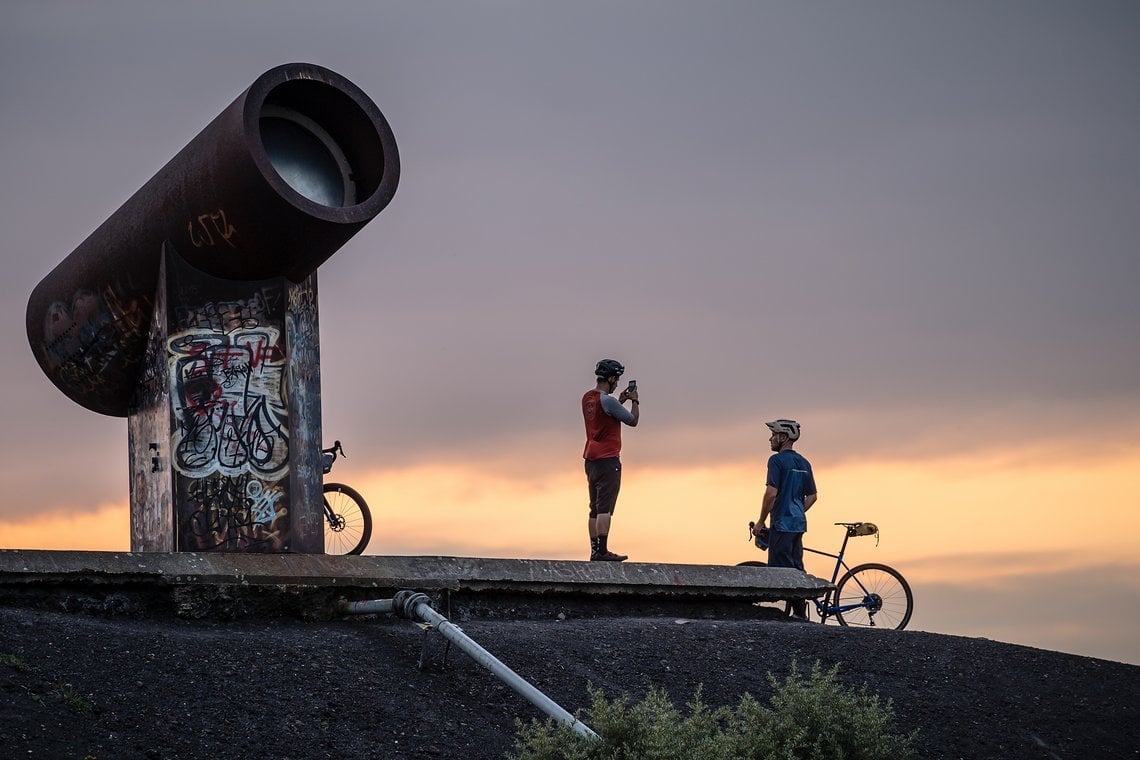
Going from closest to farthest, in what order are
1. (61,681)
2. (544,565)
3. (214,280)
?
(61,681), (544,565), (214,280)

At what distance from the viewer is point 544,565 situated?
9898 millimetres

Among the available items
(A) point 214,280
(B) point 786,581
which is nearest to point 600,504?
(B) point 786,581

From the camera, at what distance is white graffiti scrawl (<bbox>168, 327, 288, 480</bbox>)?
10.3 m

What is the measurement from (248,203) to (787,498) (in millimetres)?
5282

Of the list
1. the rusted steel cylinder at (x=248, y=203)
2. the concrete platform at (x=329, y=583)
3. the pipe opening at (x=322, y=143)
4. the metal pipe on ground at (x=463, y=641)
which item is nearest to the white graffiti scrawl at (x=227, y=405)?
the rusted steel cylinder at (x=248, y=203)

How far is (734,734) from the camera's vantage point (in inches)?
258

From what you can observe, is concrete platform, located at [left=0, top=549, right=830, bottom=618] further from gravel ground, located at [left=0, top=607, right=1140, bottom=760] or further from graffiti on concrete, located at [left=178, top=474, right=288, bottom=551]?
graffiti on concrete, located at [left=178, top=474, right=288, bottom=551]

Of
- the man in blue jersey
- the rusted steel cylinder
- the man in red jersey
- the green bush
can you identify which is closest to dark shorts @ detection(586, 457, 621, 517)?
the man in red jersey

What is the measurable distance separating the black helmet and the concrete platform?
1.82 meters

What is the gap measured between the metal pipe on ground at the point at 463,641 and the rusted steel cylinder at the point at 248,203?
320cm

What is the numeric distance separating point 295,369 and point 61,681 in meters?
4.41

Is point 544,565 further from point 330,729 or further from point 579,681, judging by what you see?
point 330,729

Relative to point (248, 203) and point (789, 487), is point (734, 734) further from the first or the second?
point (248, 203)

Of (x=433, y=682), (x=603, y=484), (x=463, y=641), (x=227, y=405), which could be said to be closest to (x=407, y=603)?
(x=433, y=682)
